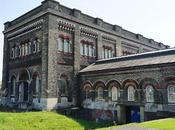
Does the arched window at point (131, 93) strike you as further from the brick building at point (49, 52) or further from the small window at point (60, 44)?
the small window at point (60, 44)

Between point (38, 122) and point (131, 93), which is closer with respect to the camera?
point (38, 122)

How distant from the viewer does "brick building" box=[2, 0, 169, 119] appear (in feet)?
72.6

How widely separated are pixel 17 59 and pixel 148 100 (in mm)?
15373

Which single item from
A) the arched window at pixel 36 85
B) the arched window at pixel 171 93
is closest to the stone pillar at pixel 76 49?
the arched window at pixel 36 85

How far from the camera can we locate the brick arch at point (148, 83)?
18594 millimetres

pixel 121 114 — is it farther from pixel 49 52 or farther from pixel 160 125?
pixel 160 125

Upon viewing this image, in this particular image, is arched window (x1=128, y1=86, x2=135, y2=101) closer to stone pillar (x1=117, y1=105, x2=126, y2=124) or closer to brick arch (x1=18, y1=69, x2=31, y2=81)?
stone pillar (x1=117, y1=105, x2=126, y2=124)

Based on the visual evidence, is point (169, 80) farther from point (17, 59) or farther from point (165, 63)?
point (17, 59)

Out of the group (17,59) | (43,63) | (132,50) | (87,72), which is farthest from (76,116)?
(132,50)

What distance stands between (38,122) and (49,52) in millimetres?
7127

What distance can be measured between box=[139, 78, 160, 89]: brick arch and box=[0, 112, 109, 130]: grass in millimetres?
5072

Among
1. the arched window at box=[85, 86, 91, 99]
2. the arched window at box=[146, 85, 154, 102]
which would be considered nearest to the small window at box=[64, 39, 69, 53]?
the arched window at box=[85, 86, 91, 99]

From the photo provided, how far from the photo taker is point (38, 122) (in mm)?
17438

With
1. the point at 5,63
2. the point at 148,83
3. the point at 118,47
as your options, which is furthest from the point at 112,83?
the point at 5,63
